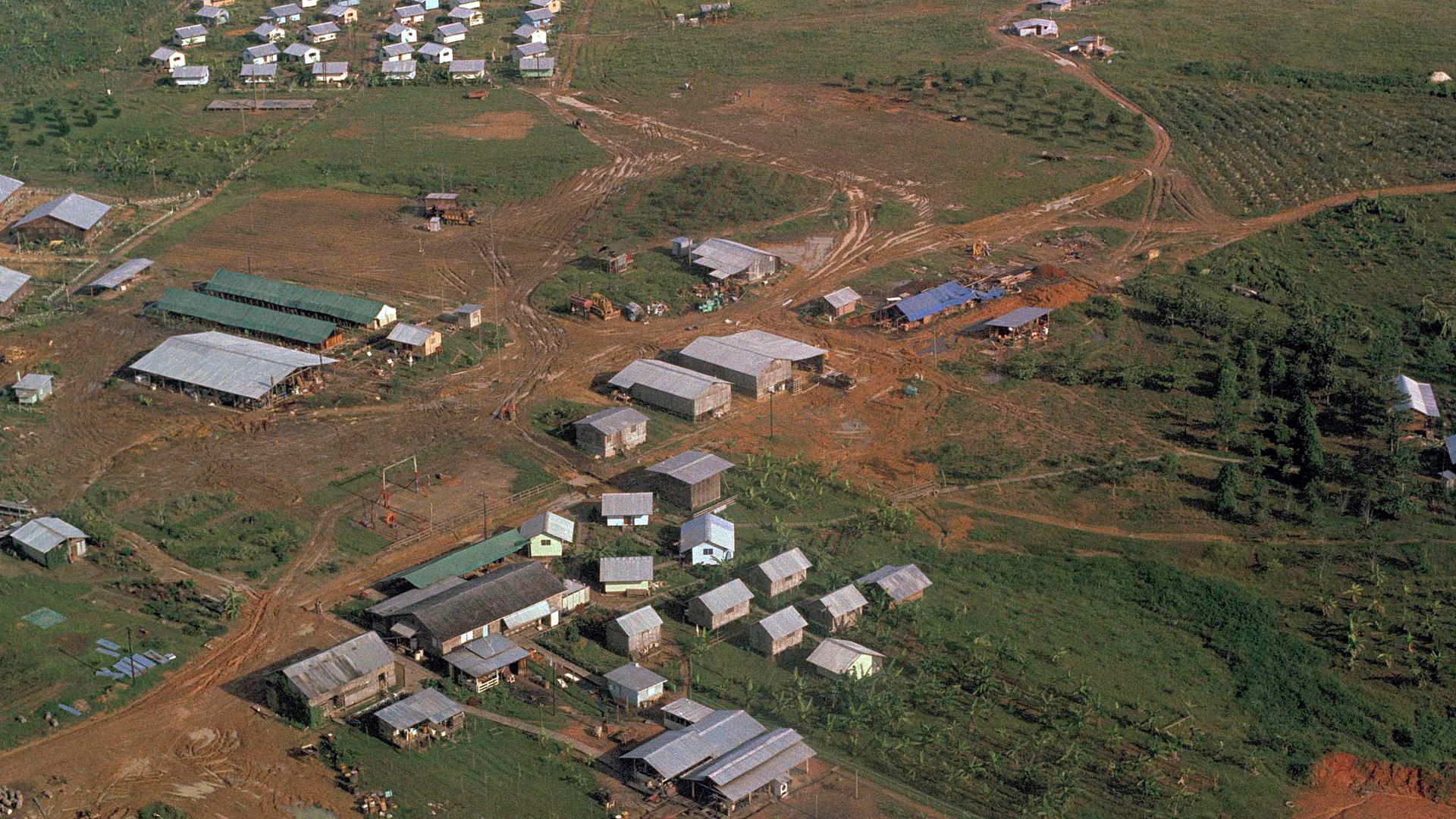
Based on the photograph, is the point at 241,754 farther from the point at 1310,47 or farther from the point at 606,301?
the point at 1310,47

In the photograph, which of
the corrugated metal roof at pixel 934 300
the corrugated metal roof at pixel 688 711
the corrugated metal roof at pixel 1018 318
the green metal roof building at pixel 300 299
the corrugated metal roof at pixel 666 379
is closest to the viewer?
the corrugated metal roof at pixel 688 711

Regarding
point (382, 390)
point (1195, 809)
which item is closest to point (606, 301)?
point (382, 390)

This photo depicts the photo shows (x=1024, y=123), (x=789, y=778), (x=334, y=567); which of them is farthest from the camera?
(x=1024, y=123)

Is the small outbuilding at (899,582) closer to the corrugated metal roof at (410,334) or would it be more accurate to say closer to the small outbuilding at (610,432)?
the small outbuilding at (610,432)

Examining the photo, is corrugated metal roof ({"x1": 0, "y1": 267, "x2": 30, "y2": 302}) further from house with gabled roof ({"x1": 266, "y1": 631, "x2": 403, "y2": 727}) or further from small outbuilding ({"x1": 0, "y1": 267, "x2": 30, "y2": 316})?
house with gabled roof ({"x1": 266, "y1": 631, "x2": 403, "y2": 727})

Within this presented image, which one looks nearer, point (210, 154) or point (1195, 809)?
point (1195, 809)

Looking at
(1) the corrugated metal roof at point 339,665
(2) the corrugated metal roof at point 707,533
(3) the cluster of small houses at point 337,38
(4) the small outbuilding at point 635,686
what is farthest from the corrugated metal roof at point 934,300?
(3) the cluster of small houses at point 337,38
